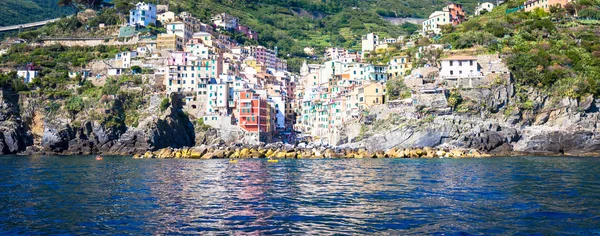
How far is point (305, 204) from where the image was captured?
68.4 ft

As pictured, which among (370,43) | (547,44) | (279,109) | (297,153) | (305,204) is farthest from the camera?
(370,43)

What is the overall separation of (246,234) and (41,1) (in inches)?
7107

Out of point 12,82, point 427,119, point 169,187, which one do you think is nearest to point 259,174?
point 169,187

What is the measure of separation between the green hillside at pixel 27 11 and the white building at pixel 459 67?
112 meters

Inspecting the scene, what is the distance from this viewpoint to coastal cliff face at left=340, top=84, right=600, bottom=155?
56237 mm

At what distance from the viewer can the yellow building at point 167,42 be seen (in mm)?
83562

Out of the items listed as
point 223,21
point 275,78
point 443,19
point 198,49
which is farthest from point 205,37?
point 443,19

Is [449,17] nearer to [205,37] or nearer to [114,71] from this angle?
→ [205,37]

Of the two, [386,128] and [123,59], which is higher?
[123,59]

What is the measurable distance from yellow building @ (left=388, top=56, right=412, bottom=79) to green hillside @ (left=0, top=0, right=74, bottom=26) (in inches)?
4012

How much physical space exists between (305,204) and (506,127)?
146 ft

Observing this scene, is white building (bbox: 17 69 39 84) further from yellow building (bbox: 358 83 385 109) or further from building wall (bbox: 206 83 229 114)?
yellow building (bbox: 358 83 385 109)

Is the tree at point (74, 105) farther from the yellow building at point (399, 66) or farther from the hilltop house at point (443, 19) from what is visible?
the hilltop house at point (443, 19)

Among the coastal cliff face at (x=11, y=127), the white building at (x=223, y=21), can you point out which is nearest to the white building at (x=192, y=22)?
the white building at (x=223, y=21)
